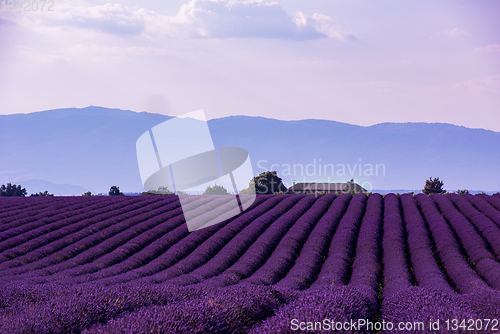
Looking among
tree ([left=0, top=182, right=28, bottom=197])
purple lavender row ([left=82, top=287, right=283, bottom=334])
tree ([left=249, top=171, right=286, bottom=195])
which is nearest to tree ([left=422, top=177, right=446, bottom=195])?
tree ([left=249, top=171, right=286, bottom=195])

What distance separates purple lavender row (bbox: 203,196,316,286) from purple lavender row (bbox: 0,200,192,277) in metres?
5.89

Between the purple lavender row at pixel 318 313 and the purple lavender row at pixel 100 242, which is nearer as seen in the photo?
the purple lavender row at pixel 318 313

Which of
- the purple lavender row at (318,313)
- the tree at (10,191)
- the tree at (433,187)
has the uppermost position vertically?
the tree at (10,191)

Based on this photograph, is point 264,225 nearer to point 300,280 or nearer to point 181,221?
point 181,221

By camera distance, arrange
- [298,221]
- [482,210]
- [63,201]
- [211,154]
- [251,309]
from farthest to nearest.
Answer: [63,201] < [482,210] < [298,221] < [211,154] < [251,309]

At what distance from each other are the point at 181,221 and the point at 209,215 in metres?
1.93

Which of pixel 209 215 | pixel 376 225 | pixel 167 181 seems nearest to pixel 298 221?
pixel 376 225

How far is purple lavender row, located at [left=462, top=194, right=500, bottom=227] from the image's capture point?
22.8 m

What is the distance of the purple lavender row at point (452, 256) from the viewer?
12789 mm

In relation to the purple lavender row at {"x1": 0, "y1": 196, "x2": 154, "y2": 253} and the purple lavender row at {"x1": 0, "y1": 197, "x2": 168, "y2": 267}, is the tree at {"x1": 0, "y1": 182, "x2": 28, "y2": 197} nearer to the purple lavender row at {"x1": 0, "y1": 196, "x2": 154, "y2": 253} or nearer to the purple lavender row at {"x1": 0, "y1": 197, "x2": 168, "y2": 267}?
the purple lavender row at {"x1": 0, "y1": 196, "x2": 154, "y2": 253}

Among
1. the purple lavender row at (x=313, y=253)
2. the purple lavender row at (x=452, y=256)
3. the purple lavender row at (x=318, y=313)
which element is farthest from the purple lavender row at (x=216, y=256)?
the purple lavender row at (x=452, y=256)

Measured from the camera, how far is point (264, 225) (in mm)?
23156

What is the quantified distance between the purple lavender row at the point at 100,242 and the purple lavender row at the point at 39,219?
3551mm

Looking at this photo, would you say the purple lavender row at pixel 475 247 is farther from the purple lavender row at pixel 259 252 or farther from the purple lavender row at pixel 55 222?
the purple lavender row at pixel 55 222
